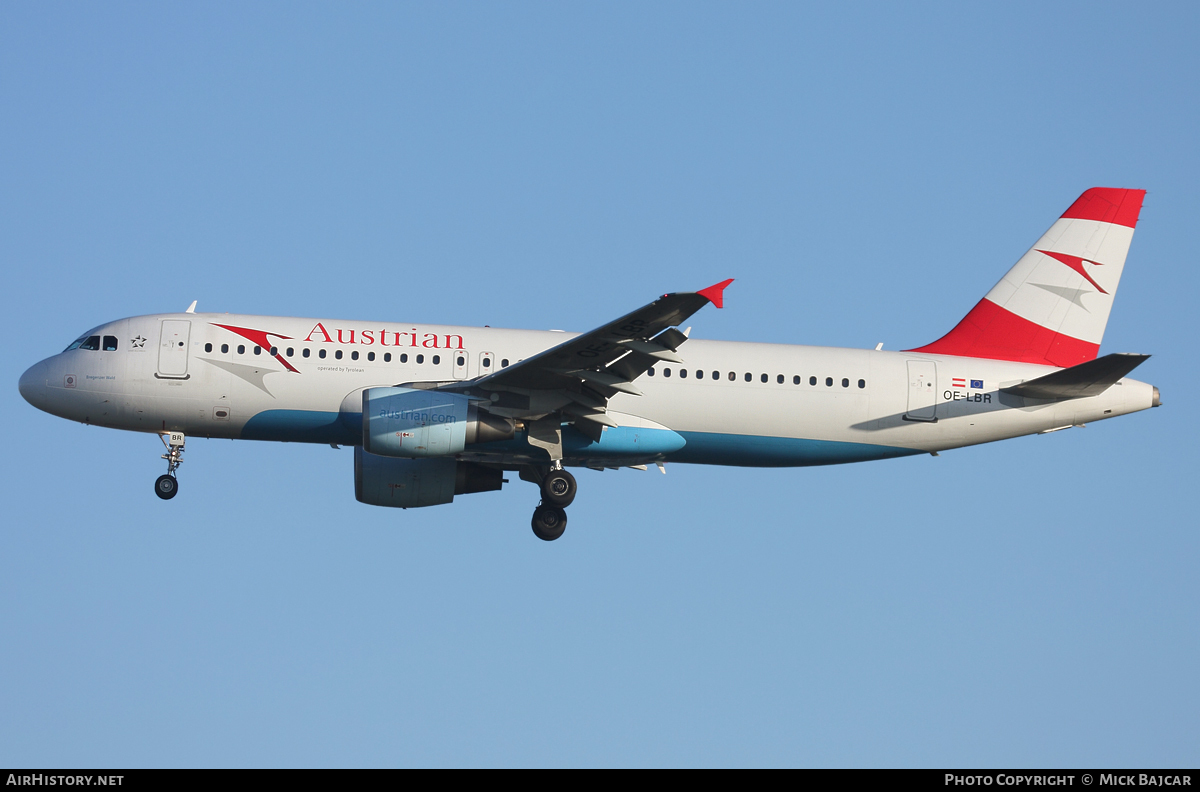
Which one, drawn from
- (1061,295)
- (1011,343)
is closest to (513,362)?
(1011,343)

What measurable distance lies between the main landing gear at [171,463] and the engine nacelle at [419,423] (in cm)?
520

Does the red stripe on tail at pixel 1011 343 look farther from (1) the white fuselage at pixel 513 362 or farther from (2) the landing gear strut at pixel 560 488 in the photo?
(2) the landing gear strut at pixel 560 488

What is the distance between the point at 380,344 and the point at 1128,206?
68.0ft

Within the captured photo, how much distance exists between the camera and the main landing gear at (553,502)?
32.4 meters

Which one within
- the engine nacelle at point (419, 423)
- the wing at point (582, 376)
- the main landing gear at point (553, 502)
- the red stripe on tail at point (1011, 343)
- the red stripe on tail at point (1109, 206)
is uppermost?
the red stripe on tail at point (1109, 206)

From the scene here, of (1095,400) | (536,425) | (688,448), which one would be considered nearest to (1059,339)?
(1095,400)

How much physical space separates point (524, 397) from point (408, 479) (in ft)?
16.0

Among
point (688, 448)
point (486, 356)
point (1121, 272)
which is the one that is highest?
point (1121, 272)

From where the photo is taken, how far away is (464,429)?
30.7 m

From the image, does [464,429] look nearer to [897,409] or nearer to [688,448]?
[688,448]

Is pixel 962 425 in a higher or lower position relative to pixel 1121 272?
lower

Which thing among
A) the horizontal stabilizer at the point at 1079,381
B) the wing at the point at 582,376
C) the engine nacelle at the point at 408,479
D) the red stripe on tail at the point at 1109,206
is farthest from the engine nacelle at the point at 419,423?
the red stripe on tail at the point at 1109,206

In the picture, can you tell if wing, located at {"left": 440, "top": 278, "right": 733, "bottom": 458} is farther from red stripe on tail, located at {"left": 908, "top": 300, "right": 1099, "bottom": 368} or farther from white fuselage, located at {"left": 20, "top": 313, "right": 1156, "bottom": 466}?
red stripe on tail, located at {"left": 908, "top": 300, "right": 1099, "bottom": 368}

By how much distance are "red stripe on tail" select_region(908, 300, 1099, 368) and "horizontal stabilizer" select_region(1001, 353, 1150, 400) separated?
1898 millimetres
